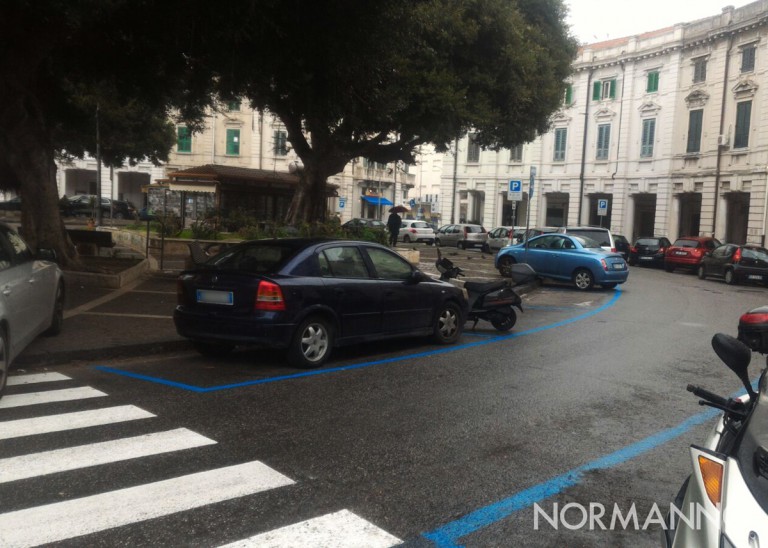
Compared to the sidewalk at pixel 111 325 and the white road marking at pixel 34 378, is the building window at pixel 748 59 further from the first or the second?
the white road marking at pixel 34 378

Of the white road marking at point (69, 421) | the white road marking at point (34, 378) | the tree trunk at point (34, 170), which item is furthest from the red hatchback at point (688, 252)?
the white road marking at point (69, 421)

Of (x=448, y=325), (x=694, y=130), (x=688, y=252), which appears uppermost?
(x=694, y=130)

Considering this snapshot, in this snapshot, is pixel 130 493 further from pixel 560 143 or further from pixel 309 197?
pixel 560 143

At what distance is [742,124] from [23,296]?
35.4m

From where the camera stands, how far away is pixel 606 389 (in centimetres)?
733

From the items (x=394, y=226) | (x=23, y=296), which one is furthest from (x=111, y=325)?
(x=394, y=226)

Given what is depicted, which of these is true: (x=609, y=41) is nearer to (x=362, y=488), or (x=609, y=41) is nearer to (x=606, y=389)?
(x=606, y=389)

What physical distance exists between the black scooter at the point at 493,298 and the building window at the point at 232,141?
4340 centimetres

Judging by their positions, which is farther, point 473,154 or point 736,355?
point 473,154

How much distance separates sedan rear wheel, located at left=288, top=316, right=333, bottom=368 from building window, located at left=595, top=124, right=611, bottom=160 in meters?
39.4

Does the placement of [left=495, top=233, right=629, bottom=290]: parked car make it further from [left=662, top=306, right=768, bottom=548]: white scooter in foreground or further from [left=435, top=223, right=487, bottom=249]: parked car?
[left=435, top=223, right=487, bottom=249]: parked car

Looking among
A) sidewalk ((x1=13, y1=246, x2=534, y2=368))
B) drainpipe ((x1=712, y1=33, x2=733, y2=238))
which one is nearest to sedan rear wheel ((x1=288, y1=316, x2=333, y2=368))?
sidewalk ((x1=13, y1=246, x2=534, y2=368))

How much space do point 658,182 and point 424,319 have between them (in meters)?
34.7

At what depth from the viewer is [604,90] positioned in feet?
143
